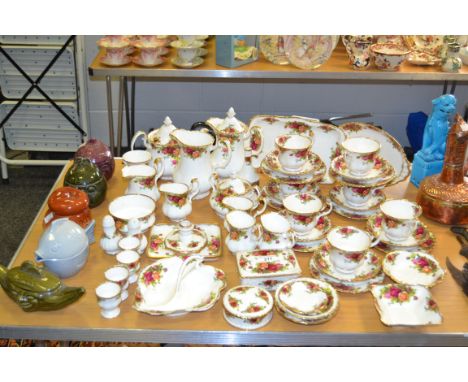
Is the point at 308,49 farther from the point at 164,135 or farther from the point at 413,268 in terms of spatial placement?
the point at 413,268

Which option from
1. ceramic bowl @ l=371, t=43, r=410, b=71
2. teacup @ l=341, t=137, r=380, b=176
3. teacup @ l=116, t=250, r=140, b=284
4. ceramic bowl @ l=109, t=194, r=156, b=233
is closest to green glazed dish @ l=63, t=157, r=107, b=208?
ceramic bowl @ l=109, t=194, r=156, b=233

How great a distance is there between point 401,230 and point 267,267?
1.48 ft

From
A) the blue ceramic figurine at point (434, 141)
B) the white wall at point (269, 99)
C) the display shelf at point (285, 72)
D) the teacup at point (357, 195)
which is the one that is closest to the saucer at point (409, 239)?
the teacup at point (357, 195)

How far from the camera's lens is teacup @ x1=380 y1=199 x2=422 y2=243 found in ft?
5.93

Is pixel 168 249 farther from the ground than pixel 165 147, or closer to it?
closer to it

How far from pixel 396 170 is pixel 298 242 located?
590mm

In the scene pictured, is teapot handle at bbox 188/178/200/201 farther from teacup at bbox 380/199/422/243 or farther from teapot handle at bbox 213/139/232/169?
teacup at bbox 380/199/422/243

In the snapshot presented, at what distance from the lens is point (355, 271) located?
1692 mm

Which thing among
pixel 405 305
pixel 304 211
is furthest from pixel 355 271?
pixel 304 211

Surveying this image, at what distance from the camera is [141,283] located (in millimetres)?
1619

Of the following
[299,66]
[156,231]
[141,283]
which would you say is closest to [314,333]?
[141,283]

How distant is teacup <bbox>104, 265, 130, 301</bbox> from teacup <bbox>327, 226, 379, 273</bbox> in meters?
0.58

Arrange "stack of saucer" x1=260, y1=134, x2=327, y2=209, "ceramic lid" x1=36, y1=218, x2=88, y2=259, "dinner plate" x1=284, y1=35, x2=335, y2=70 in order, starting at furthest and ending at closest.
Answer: "dinner plate" x1=284, y1=35, x2=335, y2=70 → "stack of saucer" x1=260, y1=134, x2=327, y2=209 → "ceramic lid" x1=36, y1=218, x2=88, y2=259

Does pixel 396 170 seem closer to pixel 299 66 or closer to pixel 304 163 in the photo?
pixel 304 163
